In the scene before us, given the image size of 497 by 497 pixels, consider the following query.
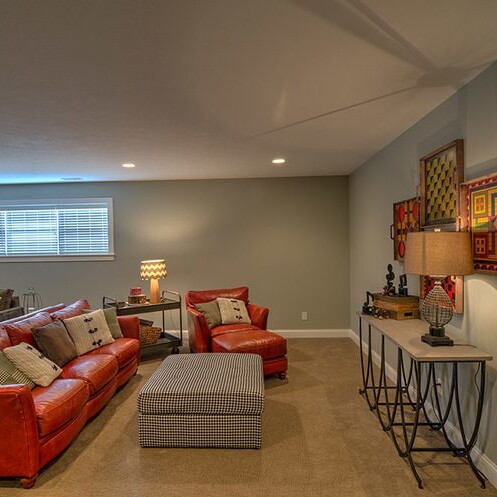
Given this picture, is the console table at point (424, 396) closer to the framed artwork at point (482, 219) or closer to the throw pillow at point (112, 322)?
the framed artwork at point (482, 219)

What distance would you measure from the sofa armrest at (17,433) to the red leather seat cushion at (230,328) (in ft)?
6.93

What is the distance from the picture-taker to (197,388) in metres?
2.60

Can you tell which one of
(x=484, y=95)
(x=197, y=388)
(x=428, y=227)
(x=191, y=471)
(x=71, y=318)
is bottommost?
(x=191, y=471)

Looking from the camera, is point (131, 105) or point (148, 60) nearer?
point (148, 60)

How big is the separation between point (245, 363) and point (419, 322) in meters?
1.45

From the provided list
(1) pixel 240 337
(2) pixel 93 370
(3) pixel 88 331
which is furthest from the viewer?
(1) pixel 240 337

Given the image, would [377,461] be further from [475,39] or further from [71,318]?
[71,318]

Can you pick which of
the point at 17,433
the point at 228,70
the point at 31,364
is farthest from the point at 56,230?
the point at 228,70

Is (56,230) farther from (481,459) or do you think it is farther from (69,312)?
(481,459)

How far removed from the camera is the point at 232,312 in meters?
4.38

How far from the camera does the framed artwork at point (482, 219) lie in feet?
6.90

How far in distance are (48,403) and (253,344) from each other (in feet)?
6.20

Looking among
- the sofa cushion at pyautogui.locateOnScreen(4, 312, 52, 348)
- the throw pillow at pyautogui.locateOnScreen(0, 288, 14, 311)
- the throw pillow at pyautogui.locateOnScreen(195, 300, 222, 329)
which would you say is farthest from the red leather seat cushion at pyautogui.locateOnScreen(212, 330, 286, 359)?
the throw pillow at pyautogui.locateOnScreen(0, 288, 14, 311)

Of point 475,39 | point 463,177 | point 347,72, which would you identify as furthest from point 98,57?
point 463,177
